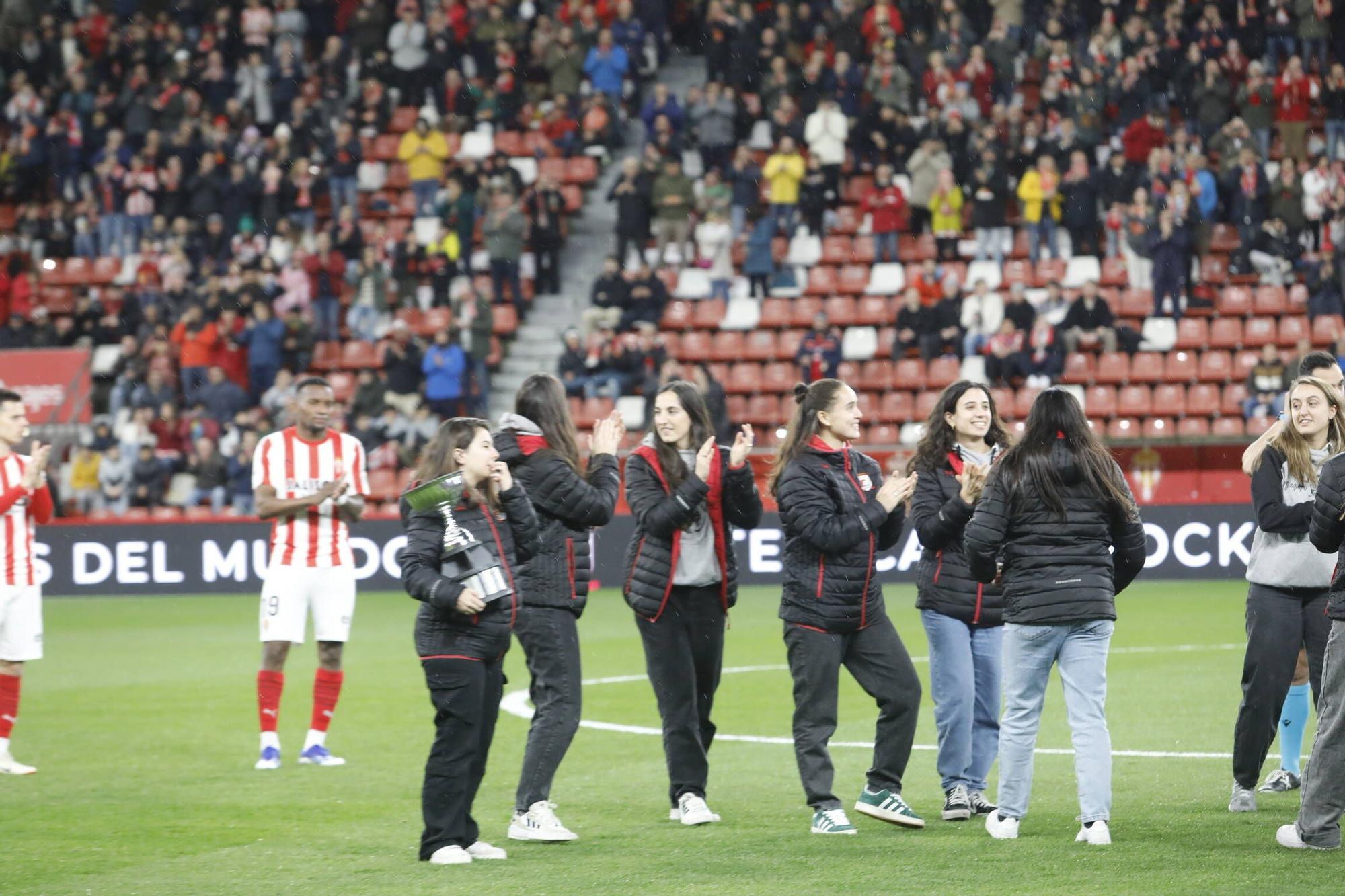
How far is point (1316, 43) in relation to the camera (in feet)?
82.3

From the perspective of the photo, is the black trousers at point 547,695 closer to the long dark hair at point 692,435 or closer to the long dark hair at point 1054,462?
the long dark hair at point 692,435

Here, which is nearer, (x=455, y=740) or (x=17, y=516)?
(x=455, y=740)

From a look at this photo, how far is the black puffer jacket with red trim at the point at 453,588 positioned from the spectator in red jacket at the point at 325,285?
19.6 metres

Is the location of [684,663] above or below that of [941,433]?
below

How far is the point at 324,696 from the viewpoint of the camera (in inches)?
399

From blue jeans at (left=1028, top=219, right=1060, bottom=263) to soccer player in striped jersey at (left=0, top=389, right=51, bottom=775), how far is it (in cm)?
1682

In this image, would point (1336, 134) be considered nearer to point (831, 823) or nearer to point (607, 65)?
point (607, 65)

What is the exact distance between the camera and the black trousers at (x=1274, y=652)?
7879 mm

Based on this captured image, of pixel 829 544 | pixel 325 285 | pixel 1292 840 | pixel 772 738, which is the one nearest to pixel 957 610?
pixel 829 544

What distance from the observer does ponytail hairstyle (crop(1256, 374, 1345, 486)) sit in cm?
787

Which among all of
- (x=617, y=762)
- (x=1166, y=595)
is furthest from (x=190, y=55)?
(x=617, y=762)

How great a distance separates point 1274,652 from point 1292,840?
100 cm

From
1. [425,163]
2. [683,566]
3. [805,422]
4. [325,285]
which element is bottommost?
[683,566]

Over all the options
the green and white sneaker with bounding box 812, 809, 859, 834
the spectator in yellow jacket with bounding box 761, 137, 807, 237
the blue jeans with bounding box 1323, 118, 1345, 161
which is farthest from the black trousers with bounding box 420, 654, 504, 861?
the blue jeans with bounding box 1323, 118, 1345, 161
